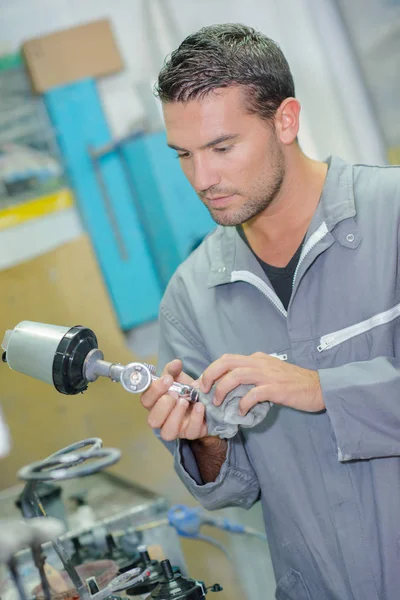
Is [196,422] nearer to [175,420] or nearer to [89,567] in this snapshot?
[175,420]

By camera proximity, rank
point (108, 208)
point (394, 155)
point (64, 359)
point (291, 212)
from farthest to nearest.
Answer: point (108, 208) < point (394, 155) < point (291, 212) < point (64, 359)

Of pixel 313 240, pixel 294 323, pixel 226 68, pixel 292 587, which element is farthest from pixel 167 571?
pixel 226 68

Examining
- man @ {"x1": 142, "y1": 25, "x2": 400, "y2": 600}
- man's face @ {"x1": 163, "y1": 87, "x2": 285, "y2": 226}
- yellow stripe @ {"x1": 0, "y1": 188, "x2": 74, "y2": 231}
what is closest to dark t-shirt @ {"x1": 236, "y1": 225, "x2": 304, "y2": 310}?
man @ {"x1": 142, "y1": 25, "x2": 400, "y2": 600}

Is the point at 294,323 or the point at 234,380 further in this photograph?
the point at 294,323

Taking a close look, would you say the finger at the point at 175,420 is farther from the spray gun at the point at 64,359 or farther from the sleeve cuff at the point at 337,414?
the sleeve cuff at the point at 337,414

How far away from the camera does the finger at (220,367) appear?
103cm

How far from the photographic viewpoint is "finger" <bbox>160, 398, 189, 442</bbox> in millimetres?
1057

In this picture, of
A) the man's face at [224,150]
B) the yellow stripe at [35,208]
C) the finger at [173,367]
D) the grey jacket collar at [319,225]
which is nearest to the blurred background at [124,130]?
the yellow stripe at [35,208]

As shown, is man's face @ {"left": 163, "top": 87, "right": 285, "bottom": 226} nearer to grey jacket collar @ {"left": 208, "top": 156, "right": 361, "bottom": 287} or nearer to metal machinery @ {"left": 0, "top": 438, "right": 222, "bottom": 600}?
grey jacket collar @ {"left": 208, "top": 156, "right": 361, "bottom": 287}

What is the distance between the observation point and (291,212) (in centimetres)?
132

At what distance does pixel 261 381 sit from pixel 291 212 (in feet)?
1.30

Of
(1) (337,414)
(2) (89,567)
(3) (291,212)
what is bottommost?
(2) (89,567)

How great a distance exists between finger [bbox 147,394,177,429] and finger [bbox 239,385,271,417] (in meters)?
0.10

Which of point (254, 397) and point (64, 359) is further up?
point (64, 359)
